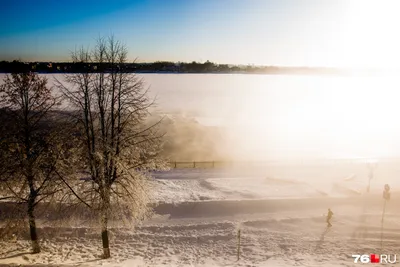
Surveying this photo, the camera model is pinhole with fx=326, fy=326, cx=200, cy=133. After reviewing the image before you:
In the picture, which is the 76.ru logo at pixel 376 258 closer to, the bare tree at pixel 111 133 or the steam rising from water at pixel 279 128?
the bare tree at pixel 111 133

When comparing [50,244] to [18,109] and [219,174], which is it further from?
[219,174]

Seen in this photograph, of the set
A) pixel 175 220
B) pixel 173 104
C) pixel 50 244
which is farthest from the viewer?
pixel 173 104

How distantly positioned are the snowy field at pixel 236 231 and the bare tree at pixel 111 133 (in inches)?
97.4

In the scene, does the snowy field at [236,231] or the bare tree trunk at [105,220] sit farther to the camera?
the snowy field at [236,231]

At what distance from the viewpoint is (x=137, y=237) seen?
18422 millimetres

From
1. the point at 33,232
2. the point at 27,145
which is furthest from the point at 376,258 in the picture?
the point at 27,145

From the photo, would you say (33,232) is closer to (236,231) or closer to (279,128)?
(236,231)

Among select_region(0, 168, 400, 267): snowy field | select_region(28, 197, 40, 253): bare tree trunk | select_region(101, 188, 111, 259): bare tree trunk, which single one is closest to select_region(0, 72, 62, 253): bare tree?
select_region(28, 197, 40, 253): bare tree trunk

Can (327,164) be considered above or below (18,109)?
Result: below

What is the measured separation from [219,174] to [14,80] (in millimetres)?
18217

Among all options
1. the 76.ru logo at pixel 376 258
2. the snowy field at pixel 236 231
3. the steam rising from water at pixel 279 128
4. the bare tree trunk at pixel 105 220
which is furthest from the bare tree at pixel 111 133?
the steam rising from water at pixel 279 128

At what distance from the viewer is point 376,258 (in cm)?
1636

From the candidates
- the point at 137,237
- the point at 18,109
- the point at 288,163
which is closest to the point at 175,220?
the point at 137,237

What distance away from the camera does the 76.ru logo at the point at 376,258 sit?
52.8 feet
